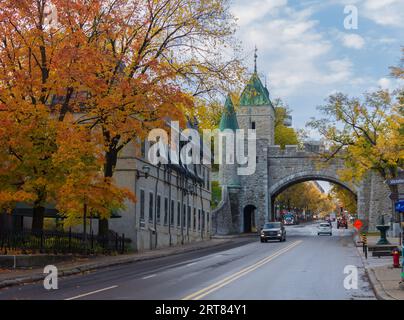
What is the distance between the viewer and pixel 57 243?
2678 centimetres

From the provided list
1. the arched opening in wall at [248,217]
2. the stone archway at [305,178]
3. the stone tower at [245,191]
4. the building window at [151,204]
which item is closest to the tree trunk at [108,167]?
the building window at [151,204]

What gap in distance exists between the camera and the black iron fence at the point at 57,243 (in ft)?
78.9

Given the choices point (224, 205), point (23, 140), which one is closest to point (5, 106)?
point (23, 140)

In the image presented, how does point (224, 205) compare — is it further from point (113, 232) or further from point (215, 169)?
point (113, 232)

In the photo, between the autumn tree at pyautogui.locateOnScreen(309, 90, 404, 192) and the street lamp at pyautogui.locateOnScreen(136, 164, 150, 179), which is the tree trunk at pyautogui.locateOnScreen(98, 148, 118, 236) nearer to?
the street lamp at pyautogui.locateOnScreen(136, 164, 150, 179)

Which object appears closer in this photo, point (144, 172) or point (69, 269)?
point (69, 269)

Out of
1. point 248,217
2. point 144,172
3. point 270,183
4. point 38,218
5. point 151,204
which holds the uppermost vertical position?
point 270,183

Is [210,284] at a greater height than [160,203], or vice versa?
[160,203]

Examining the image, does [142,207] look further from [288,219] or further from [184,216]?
[288,219]

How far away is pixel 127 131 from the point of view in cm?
2762

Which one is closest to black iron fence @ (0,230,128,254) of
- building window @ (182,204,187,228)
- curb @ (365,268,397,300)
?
curb @ (365,268,397,300)

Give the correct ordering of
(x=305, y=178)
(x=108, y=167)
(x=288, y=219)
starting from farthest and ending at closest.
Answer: (x=288, y=219) < (x=305, y=178) < (x=108, y=167)

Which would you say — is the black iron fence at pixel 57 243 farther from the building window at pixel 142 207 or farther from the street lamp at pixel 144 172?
the street lamp at pixel 144 172

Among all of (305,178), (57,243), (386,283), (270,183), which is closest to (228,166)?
(270,183)
